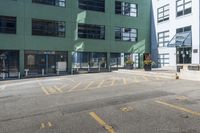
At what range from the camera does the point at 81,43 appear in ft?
100

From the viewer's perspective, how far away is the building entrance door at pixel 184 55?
92.3ft

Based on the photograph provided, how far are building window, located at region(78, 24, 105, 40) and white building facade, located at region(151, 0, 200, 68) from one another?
851 centimetres

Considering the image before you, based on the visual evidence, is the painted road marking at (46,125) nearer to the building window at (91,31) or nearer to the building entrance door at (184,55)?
the building window at (91,31)

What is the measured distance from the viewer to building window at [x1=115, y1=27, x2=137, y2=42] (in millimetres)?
33406

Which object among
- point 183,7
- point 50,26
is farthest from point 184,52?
point 50,26

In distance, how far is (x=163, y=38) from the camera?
33188 mm

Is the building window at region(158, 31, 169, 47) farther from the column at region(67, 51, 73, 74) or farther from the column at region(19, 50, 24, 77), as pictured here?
the column at region(19, 50, 24, 77)

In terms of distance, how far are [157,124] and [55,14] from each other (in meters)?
24.5

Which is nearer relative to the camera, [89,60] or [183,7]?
[183,7]

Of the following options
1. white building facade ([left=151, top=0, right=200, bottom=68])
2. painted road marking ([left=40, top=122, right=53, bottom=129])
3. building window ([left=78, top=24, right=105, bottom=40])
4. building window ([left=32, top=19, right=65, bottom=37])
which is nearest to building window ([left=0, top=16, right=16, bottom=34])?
building window ([left=32, top=19, right=65, bottom=37])

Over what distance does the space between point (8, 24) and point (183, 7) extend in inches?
842

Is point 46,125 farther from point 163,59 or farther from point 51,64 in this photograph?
point 163,59

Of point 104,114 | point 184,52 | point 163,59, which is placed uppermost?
point 184,52

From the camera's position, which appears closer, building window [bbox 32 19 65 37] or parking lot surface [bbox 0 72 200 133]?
parking lot surface [bbox 0 72 200 133]
